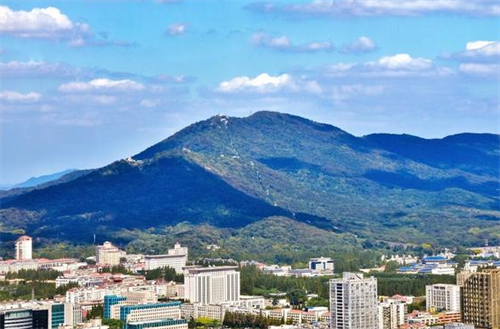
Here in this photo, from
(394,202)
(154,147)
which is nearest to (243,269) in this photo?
(394,202)

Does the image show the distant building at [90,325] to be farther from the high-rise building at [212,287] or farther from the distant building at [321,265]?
the distant building at [321,265]

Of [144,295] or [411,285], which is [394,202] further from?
[144,295]

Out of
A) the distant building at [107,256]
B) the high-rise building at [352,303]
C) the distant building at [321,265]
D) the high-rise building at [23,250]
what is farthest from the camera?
the high-rise building at [23,250]

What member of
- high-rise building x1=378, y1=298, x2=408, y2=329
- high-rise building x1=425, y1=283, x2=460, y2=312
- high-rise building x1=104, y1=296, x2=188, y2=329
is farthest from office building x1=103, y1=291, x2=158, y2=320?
high-rise building x1=425, y1=283, x2=460, y2=312

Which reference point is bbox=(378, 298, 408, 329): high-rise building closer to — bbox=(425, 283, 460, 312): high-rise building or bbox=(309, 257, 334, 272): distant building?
bbox=(425, 283, 460, 312): high-rise building

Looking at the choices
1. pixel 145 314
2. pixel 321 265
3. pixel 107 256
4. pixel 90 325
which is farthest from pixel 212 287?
pixel 107 256

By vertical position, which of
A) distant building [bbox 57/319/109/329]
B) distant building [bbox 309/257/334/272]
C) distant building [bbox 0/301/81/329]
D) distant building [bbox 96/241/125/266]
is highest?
distant building [bbox 96/241/125/266]

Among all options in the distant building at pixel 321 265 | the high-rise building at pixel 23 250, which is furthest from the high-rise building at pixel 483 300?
the high-rise building at pixel 23 250
